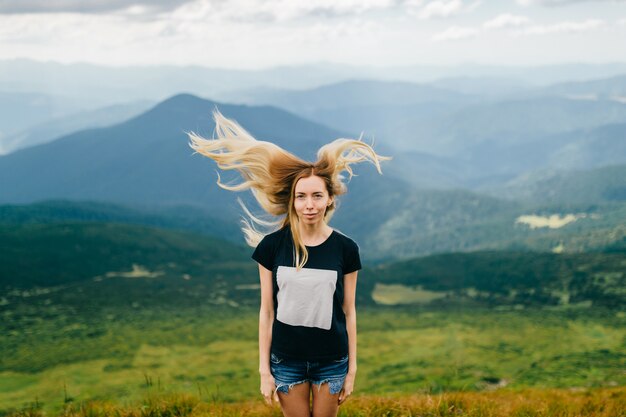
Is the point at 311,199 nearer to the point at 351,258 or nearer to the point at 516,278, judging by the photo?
the point at 351,258

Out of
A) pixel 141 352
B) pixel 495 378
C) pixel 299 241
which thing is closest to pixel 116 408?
pixel 299 241

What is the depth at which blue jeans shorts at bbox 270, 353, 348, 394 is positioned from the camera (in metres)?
6.73

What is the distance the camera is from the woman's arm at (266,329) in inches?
268

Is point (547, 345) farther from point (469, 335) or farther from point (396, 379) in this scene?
point (396, 379)

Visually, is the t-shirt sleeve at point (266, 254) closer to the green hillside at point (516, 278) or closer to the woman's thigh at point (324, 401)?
the woman's thigh at point (324, 401)

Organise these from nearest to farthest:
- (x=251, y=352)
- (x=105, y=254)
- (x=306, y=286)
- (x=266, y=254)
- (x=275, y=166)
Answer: (x=306, y=286), (x=266, y=254), (x=275, y=166), (x=251, y=352), (x=105, y=254)

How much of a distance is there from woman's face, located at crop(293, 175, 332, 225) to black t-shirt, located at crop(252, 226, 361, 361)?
0.29 meters

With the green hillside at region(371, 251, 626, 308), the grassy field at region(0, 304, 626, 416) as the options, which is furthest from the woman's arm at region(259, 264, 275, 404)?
the green hillside at region(371, 251, 626, 308)

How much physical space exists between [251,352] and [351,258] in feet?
218

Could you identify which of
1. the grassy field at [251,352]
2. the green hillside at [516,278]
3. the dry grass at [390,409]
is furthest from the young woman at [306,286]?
the green hillside at [516,278]

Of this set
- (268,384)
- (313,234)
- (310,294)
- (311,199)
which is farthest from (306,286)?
(268,384)

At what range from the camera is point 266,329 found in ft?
22.6

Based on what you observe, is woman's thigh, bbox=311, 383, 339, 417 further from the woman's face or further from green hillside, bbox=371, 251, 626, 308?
green hillside, bbox=371, 251, 626, 308

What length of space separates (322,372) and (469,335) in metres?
79.9
